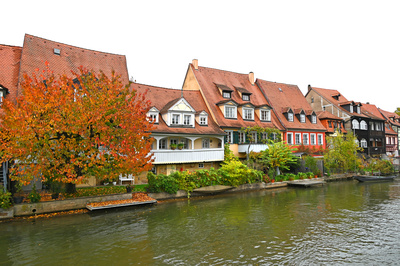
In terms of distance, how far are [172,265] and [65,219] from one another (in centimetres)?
922

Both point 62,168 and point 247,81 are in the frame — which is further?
point 247,81

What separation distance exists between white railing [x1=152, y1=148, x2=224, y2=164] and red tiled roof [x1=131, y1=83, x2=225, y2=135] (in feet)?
6.16

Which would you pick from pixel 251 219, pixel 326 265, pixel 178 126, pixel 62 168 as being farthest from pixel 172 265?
pixel 178 126

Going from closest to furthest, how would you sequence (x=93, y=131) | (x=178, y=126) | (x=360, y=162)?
(x=93, y=131), (x=178, y=126), (x=360, y=162)

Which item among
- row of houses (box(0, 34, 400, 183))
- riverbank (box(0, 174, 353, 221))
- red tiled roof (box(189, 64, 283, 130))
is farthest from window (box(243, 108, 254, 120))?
riverbank (box(0, 174, 353, 221))

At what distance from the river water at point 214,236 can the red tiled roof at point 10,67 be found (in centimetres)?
1257

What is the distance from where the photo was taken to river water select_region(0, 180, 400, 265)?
10.9m

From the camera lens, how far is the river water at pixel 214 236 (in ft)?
35.7

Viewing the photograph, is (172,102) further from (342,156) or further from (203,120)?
(342,156)

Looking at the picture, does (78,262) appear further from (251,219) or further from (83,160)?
(251,219)

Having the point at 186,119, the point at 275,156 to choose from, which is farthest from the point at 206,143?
the point at 275,156

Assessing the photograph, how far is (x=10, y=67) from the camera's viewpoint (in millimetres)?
24469

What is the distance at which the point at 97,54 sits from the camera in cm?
3028

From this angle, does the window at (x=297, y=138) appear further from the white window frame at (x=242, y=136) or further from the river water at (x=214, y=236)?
the river water at (x=214, y=236)
